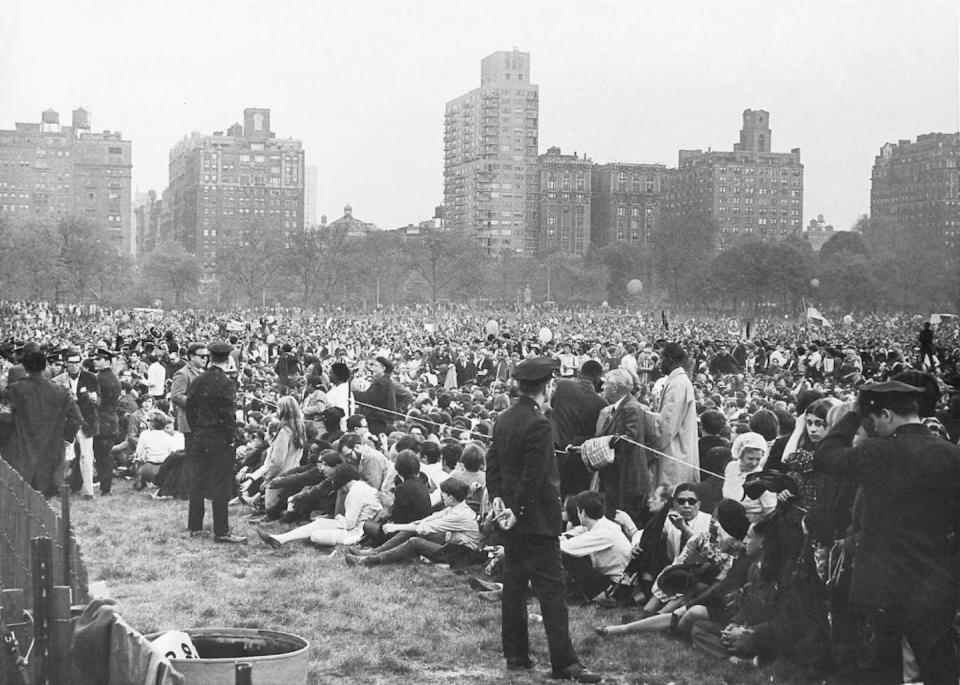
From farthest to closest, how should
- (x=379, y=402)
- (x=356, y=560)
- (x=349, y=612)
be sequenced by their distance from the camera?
1. (x=379, y=402)
2. (x=356, y=560)
3. (x=349, y=612)

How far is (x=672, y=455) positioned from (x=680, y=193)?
152 meters

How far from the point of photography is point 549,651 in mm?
6637

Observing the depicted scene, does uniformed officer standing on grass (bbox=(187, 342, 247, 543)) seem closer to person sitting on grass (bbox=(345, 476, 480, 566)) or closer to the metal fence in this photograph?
person sitting on grass (bbox=(345, 476, 480, 566))

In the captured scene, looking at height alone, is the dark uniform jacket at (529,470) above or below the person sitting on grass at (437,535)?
above

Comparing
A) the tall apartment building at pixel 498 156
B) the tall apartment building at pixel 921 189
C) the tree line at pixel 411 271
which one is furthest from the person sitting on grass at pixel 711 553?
the tall apartment building at pixel 498 156

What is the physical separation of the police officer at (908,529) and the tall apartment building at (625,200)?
541 ft

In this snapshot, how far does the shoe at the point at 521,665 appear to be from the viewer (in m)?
6.61

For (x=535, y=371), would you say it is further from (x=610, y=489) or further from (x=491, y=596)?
(x=610, y=489)

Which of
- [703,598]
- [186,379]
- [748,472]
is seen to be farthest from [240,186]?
[703,598]

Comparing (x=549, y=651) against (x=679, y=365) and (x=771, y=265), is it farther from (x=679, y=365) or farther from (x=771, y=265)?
(x=771, y=265)

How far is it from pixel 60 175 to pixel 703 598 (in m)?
180

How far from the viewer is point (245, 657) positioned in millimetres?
5254

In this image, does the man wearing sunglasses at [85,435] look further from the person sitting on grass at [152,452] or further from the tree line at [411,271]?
the tree line at [411,271]

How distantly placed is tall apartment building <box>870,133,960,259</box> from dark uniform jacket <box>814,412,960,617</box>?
91.7 feet
